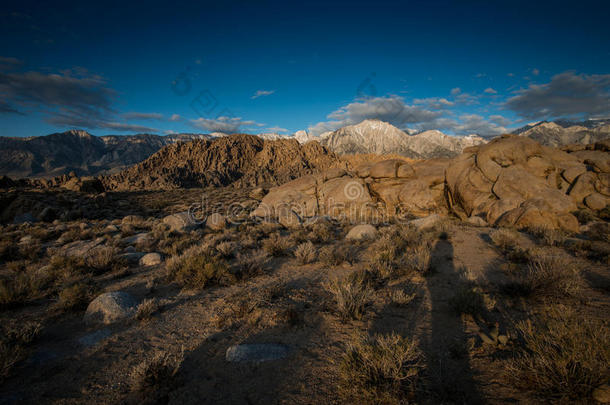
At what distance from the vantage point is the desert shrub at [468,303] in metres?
3.90

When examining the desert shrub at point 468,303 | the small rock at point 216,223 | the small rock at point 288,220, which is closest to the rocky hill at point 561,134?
the small rock at point 288,220

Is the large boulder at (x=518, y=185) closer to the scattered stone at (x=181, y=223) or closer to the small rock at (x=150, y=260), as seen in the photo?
the small rock at (x=150, y=260)

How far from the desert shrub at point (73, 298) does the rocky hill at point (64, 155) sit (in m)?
180

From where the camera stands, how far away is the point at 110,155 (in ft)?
Answer: 609

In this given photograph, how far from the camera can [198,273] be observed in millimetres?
5629

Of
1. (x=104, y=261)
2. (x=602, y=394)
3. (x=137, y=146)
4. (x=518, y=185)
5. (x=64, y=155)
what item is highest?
(x=137, y=146)

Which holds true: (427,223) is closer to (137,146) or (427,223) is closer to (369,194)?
(369,194)

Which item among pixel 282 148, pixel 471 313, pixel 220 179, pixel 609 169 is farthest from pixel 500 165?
pixel 282 148

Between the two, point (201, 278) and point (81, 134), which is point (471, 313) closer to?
point (201, 278)

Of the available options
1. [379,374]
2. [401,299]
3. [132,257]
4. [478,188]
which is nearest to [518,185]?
[478,188]

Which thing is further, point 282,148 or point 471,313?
point 282,148

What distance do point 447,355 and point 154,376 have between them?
3.62 meters

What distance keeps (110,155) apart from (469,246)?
794 feet

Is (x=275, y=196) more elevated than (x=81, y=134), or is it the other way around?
(x=81, y=134)
